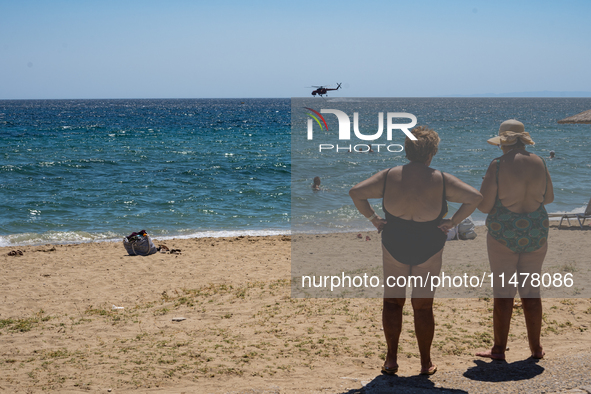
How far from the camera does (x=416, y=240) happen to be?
3.67 m

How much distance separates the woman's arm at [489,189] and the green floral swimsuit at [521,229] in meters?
0.04

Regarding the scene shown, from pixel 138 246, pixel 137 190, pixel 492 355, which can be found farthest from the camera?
pixel 137 190

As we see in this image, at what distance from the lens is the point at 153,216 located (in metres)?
15.8

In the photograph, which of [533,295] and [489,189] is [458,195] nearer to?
[489,189]

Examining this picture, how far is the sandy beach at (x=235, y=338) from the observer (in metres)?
4.13

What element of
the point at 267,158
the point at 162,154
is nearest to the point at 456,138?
the point at 267,158

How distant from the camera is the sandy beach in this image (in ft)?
13.5

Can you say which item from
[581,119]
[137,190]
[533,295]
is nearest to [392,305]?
[533,295]

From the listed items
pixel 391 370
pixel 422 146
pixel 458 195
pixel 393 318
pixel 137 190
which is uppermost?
pixel 422 146

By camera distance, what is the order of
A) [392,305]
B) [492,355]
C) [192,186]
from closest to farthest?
[392,305] < [492,355] < [192,186]

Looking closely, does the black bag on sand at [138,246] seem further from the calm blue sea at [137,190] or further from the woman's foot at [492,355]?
the woman's foot at [492,355]

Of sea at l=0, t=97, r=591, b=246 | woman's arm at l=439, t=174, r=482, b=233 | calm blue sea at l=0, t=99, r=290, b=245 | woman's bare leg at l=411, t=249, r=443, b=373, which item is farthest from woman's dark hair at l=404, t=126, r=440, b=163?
calm blue sea at l=0, t=99, r=290, b=245

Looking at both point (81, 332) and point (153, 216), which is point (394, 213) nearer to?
point (81, 332)

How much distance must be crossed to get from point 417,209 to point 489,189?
0.73 metres
